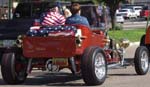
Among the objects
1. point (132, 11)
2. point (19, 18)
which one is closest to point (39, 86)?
point (19, 18)

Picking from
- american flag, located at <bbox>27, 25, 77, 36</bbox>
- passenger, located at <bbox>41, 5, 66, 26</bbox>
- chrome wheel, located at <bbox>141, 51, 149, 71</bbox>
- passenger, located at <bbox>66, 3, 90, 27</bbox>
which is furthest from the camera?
chrome wheel, located at <bbox>141, 51, 149, 71</bbox>

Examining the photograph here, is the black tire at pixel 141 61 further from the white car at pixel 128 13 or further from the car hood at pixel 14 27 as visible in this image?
the white car at pixel 128 13

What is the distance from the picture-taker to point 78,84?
11125 mm

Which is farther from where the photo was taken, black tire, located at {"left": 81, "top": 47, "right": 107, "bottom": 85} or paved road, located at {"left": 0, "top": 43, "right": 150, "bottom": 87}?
paved road, located at {"left": 0, "top": 43, "right": 150, "bottom": 87}

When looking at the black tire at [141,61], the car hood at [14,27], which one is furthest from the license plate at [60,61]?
the car hood at [14,27]

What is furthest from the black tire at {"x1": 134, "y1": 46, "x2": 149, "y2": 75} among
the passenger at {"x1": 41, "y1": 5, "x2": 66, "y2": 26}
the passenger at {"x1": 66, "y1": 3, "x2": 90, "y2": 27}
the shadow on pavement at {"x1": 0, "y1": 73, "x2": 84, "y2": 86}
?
the passenger at {"x1": 41, "y1": 5, "x2": 66, "y2": 26}

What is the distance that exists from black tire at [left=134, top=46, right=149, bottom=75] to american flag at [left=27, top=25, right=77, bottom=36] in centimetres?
223

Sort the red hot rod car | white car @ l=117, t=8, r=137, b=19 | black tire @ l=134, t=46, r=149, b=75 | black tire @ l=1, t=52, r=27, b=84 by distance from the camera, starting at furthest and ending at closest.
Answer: white car @ l=117, t=8, r=137, b=19 < black tire @ l=134, t=46, r=149, b=75 < black tire @ l=1, t=52, r=27, b=84 < the red hot rod car

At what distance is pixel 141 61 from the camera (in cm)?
1255

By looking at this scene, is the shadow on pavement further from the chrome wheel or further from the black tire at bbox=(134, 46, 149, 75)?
the chrome wheel

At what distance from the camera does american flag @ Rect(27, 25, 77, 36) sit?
10844 mm

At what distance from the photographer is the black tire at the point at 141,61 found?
490 inches

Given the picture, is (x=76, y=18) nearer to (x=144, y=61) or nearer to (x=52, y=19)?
(x=52, y=19)

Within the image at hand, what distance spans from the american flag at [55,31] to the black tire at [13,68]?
607mm
